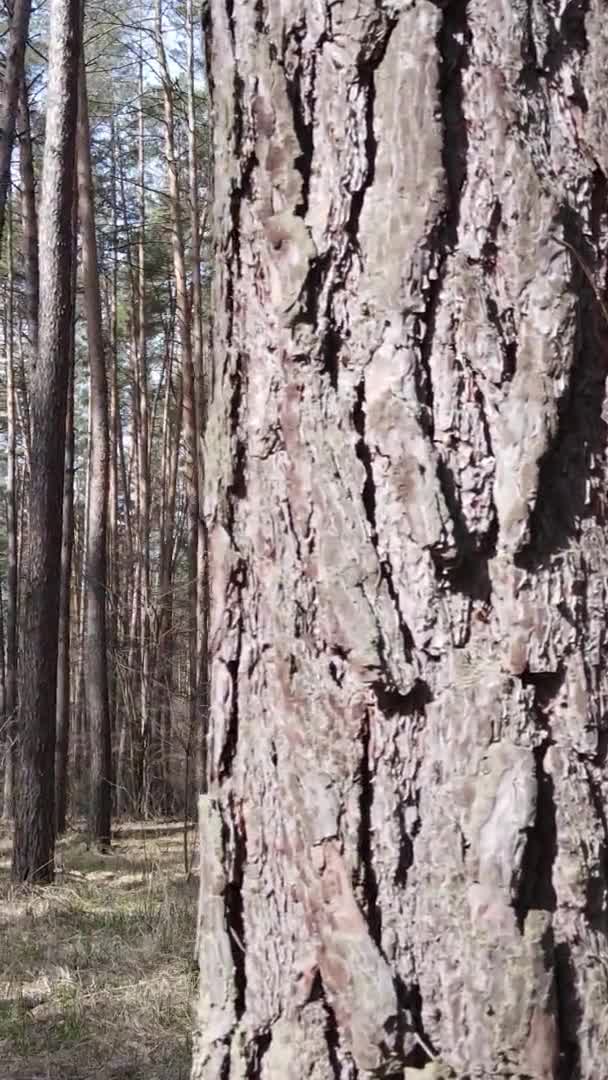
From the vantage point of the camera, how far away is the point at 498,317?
92 cm

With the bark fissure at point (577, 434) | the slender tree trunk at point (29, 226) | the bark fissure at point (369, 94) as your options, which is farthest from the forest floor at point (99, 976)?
the slender tree trunk at point (29, 226)

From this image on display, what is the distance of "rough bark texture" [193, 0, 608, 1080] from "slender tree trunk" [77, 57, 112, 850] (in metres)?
8.36

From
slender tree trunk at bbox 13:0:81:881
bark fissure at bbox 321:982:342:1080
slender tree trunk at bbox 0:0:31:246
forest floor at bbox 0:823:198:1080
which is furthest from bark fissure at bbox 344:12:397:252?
slender tree trunk at bbox 0:0:31:246

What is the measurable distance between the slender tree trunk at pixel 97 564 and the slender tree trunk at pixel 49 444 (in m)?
1.51

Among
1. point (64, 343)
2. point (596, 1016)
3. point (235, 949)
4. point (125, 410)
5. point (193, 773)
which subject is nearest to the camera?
point (596, 1016)

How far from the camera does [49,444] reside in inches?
302

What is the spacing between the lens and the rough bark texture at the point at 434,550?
890mm

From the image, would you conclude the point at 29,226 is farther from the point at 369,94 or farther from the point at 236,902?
the point at 236,902

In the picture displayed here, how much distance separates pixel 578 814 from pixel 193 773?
8.78 m

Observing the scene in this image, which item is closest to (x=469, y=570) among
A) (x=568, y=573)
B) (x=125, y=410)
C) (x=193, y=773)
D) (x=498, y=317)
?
(x=568, y=573)

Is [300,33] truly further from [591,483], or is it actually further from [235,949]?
[235,949]

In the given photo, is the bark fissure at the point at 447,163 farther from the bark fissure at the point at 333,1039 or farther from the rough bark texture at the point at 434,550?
the bark fissure at the point at 333,1039

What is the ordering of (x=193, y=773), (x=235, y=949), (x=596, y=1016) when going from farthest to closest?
(x=193, y=773), (x=235, y=949), (x=596, y=1016)

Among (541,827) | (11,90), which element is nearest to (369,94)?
(541,827)
